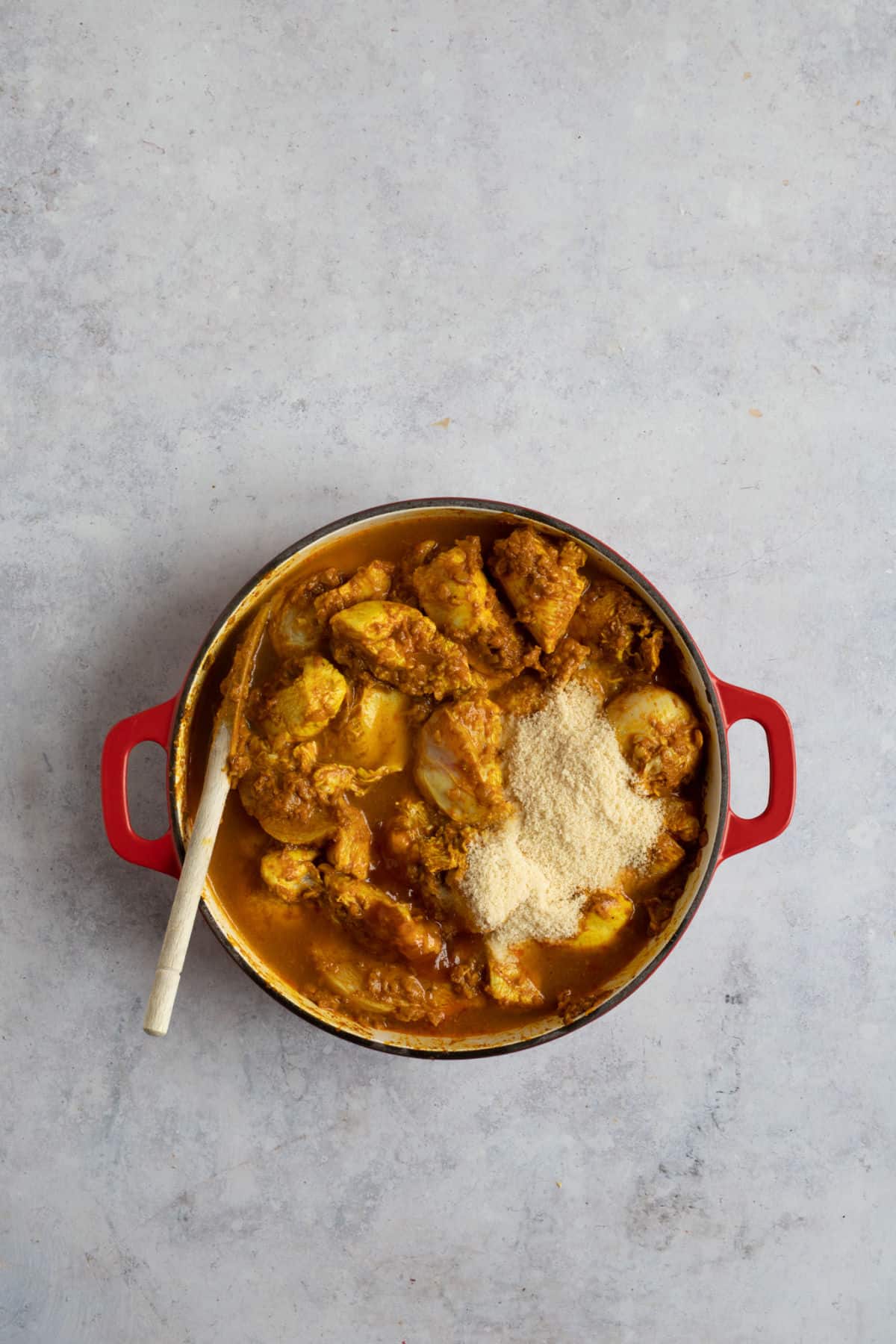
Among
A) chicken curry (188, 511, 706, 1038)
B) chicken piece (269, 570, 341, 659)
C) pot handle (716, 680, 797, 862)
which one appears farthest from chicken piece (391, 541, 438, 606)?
pot handle (716, 680, 797, 862)

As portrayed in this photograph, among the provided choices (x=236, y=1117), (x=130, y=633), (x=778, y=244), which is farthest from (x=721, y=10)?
(x=236, y=1117)

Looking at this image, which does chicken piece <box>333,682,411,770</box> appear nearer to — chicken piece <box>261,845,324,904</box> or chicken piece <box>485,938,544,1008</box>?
chicken piece <box>261,845,324,904</box>

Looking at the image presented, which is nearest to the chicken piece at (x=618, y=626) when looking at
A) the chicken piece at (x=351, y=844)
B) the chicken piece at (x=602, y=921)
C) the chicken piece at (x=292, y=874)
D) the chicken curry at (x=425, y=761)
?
the chicken curry at (x=425, y=761)

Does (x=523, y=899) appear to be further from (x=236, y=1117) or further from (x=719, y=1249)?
(x=719, y=1249)

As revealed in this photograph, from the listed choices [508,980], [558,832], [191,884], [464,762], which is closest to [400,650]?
[464,762]

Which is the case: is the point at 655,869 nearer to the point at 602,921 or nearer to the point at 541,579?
the point at 602,921

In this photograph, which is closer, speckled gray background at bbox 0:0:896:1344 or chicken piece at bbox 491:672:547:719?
chicken piece at bbox 491:672:547:719
